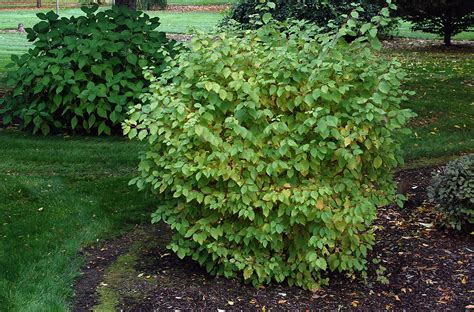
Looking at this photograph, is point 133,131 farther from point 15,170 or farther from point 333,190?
point 15,170

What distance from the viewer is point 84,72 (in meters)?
7.92

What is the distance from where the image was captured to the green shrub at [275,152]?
3816 mm

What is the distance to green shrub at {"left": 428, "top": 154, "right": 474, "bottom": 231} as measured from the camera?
4.70m

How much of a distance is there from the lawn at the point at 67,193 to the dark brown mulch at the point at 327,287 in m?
0.22

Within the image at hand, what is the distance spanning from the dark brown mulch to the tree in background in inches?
477

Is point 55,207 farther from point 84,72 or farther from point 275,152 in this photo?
point 84,72

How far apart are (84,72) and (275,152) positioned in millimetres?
4630

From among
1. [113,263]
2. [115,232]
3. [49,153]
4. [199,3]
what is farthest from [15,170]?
[199,3]

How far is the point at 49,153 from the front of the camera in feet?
23.6

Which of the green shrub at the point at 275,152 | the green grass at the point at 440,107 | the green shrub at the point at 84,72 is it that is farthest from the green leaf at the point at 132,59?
the green shrub at the point at 275,152

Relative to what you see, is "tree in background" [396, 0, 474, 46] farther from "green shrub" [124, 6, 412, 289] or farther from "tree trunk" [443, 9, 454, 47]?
"green shrub" [124, 6, 412, 289]

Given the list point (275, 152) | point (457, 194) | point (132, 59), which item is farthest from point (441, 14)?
point (275, 152)

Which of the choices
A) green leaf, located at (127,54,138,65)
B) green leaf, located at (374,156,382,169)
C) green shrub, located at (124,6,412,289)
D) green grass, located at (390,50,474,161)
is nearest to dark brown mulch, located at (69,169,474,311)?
green shrub, located at (124,6,412,289)

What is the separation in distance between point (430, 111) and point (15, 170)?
5418 millimetres
